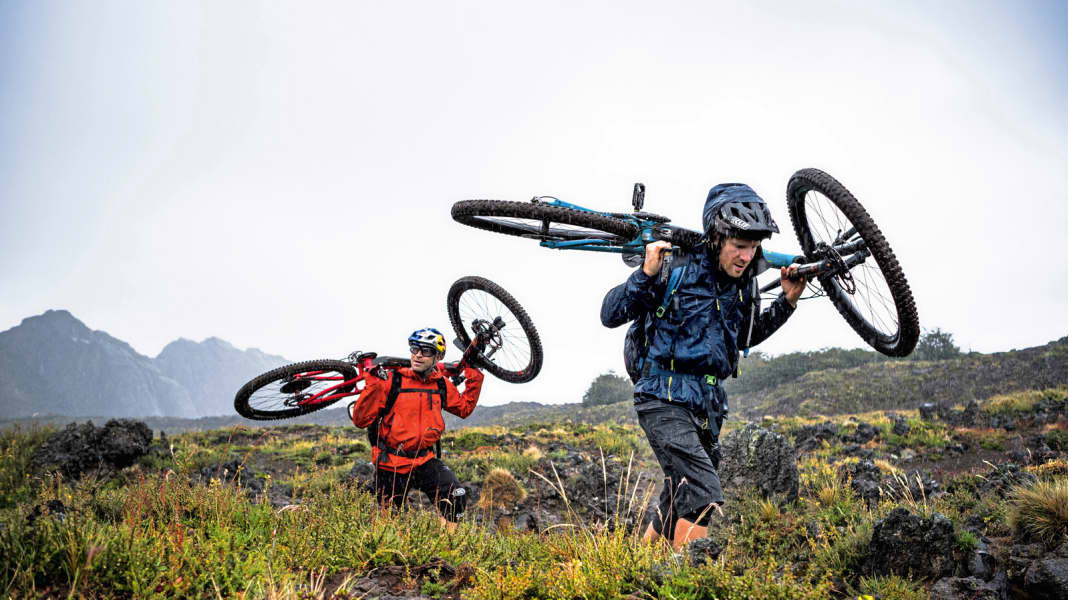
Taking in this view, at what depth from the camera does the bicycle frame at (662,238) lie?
4168 mm

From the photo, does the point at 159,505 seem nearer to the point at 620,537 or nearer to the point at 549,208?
the point at 620,537

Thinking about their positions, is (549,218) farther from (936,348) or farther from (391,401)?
(936,348)

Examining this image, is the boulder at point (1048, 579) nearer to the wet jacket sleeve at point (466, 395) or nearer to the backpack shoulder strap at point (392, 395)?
the wet jacket sleeve at point (466, 395)

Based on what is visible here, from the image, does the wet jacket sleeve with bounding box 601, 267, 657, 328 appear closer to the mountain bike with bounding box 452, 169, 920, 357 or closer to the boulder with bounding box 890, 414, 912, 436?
the mountain bike with bounding box 452, 169, 920, 357

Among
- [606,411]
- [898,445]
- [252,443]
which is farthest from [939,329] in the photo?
[252,443]

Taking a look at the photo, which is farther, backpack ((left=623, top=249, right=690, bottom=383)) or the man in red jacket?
the man in red jacket

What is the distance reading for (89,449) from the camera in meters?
11.5

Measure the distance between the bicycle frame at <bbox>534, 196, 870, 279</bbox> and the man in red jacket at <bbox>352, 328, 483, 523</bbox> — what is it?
221 centimetres

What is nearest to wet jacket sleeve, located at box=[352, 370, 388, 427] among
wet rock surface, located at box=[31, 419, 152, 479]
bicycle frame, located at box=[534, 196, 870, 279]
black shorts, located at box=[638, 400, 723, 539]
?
bicycle frame, located at box=[534, 196, 870, 279]

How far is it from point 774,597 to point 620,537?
0.79m

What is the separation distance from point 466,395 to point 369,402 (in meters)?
1.24

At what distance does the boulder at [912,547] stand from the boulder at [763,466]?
9.76 ft

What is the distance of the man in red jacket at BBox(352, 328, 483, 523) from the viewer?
594cm

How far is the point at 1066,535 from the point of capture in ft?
14.4
